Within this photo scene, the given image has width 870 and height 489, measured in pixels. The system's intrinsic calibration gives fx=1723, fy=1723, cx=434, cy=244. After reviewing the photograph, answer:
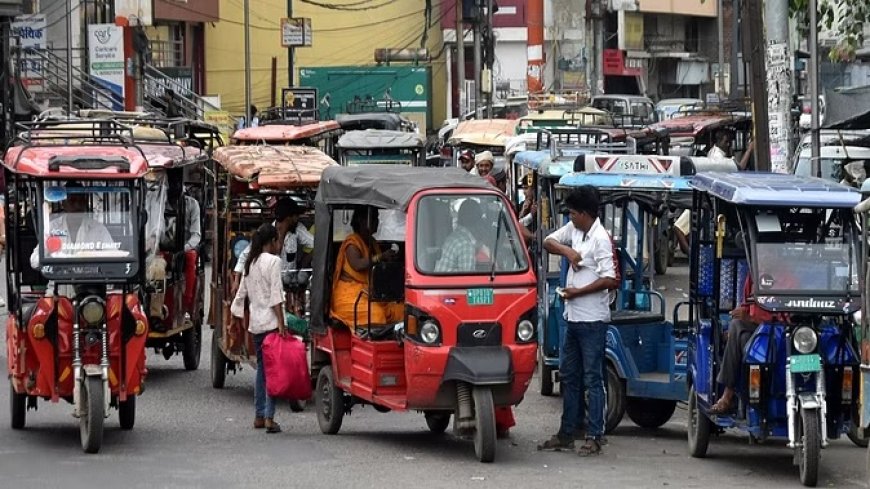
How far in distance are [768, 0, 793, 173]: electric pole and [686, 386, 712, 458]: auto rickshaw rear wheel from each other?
5.12 metres

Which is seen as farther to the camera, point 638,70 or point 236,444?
point 638,70

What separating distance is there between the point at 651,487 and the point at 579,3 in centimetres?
6499

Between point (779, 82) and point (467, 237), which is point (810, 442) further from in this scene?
point (779, 82)

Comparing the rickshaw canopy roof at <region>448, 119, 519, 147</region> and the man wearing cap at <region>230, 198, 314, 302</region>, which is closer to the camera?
the man wearing cap at <region>230, 198, 314, 302</region>

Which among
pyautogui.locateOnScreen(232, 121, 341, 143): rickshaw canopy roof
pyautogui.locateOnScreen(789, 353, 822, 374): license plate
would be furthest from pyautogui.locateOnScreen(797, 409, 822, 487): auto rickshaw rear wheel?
pyautogui.locateOnScreen(232, 121, 341, 143): rickshaw canopy roof

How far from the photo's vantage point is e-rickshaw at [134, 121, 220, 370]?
54.7 ft

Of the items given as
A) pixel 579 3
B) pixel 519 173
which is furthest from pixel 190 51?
pixel 519 173

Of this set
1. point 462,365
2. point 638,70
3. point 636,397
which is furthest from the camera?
point 638,70

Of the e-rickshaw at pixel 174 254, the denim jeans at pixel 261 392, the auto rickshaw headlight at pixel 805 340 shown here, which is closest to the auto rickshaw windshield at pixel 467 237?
the denim jeans at pixel 261 392

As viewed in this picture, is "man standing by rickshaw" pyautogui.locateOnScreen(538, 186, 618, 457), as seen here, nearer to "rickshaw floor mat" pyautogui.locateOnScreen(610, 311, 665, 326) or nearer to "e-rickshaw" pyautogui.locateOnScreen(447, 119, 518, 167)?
"rickshaw floor mat" pyautogui.locateOnScreen(610, 311, 665, 326)

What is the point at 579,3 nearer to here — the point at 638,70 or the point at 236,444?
the point at 638,70

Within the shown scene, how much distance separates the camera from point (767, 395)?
11.5 metres

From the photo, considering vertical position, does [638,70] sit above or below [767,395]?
above

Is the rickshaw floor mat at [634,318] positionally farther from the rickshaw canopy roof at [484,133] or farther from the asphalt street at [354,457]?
the rickshaw canopy roof at [484,133]
